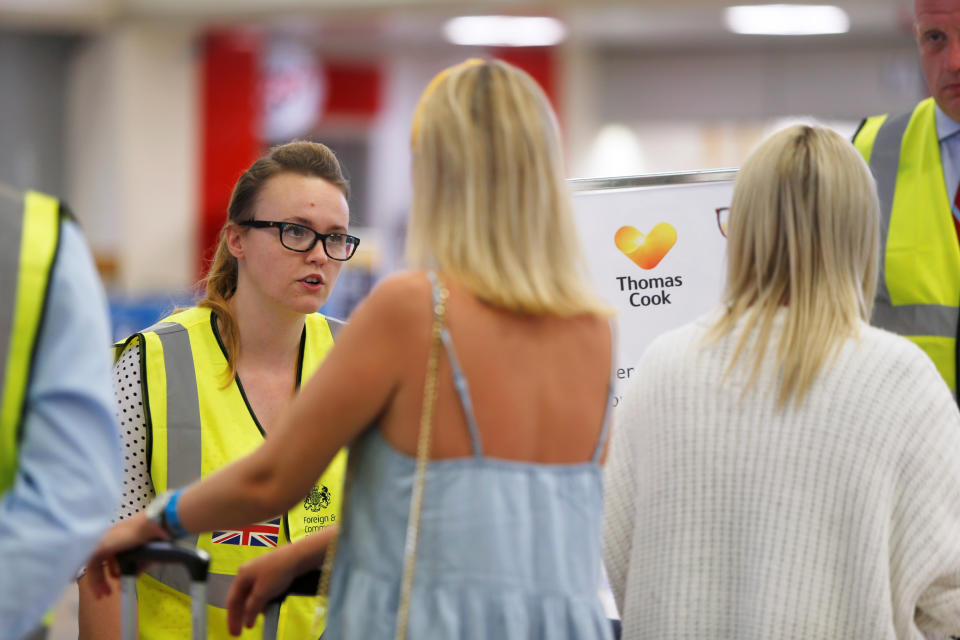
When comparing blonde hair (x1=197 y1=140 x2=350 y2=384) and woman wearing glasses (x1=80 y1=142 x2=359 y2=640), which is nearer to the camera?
woman wearing glasses (x1=80 y1=142 x2=359 y2=640)

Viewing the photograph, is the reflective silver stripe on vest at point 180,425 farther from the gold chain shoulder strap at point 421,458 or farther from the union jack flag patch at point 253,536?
the gold chain shoulder strap at point 421,458

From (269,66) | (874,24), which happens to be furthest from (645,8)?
(269,66)

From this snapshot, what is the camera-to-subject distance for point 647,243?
104 inches

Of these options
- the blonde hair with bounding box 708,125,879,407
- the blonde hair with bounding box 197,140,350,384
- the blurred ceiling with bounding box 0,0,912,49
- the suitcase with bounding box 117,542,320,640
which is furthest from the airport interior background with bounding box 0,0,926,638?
the suitcase with bounding box 117,542,320,640

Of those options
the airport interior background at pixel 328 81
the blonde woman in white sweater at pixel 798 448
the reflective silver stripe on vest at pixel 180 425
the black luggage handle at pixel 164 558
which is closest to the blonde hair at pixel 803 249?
the blonde woman in white sweater at pixel 798 448

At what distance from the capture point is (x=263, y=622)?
2.15 m

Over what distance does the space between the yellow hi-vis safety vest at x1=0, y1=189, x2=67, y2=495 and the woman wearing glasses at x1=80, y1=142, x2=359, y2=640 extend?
74cm

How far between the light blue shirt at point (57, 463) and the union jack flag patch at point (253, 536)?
0.77m

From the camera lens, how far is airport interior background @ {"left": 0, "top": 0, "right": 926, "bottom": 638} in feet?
33.7

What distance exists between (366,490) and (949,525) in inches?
32.8

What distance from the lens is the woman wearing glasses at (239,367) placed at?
83.6 inches

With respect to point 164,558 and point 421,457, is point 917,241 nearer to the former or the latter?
point 421,457

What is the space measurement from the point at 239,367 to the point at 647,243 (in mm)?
949

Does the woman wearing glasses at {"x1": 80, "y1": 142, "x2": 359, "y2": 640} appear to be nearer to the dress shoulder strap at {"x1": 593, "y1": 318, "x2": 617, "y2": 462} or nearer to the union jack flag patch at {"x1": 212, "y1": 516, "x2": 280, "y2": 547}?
the union jack flag patch at {"x1": 212, "y1": 516, "x2": 280, "y2": 547}
